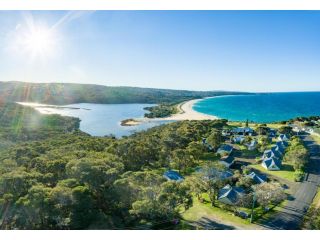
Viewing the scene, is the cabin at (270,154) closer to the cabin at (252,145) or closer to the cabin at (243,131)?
the cabin at (252,145)

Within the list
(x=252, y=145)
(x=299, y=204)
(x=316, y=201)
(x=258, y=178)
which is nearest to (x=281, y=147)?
(x=252, y=145)

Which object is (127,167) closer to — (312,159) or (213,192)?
(213,192)

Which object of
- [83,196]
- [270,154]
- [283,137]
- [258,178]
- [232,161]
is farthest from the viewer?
[283,137]

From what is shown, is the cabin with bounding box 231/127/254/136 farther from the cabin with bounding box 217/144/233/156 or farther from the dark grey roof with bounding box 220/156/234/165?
the dark grey roof with bounding box 220/156/234/165

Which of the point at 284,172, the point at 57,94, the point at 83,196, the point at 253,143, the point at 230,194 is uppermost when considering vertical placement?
the point at 57,94

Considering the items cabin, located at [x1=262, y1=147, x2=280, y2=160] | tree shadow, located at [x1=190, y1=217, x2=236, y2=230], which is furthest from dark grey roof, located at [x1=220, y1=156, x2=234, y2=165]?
tree shadow, located at [x1=190, y1=217, x2=236, y2=230]

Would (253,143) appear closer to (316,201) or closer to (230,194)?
(316,201)
